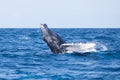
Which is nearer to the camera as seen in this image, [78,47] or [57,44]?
[57,44]

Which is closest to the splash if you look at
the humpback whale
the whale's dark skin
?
the humpback whale

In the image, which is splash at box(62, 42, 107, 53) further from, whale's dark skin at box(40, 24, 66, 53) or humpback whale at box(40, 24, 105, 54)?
whale's dark skin at box(40, 24, 66, 53)

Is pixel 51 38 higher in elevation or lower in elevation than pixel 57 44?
higher

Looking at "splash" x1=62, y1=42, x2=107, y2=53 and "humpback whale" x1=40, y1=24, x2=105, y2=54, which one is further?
"humpback whale" x1=40, y1=24, x2=105, y2=54

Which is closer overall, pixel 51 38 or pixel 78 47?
pixel 51 38

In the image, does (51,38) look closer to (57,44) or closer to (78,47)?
(57,44)

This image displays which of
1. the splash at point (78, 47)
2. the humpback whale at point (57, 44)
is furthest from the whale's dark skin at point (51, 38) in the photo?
the splash at point (78, 47)

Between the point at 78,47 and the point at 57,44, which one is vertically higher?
the point at 78,47

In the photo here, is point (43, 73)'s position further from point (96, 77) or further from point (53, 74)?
point (96, 77)

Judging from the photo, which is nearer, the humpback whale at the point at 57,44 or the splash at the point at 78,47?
the splash at the point at 78,47

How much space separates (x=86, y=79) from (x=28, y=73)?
2830mm

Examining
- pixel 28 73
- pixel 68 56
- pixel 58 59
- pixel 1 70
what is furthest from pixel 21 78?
pixel 68 56

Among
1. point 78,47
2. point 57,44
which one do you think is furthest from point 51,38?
point 78,47

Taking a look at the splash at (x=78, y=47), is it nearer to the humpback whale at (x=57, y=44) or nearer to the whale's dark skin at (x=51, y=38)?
the humpback whale at (x=57, y=44)
